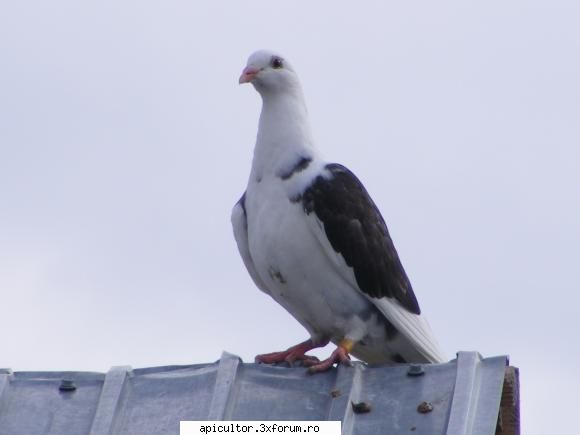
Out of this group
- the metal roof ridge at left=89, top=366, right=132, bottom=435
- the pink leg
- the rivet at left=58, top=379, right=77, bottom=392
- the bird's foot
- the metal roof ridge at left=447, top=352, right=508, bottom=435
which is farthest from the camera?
the pink leg

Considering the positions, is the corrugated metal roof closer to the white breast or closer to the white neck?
the white breast

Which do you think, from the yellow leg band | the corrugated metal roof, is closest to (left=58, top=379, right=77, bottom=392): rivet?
the corrugated metal roof

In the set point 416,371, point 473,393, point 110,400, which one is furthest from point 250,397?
point 473,393

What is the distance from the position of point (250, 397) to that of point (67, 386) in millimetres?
1081

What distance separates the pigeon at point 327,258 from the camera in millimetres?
9781

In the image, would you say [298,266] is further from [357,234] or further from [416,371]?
[416,371]

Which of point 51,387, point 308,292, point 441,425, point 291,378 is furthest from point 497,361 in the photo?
point 51,387

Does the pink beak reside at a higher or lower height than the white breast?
higher

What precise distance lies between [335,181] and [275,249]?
0.61 meters

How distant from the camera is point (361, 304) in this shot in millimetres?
9875

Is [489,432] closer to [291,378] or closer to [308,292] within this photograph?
[291,378]

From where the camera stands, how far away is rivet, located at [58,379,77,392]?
860cm

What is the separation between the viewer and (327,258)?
9820 mm

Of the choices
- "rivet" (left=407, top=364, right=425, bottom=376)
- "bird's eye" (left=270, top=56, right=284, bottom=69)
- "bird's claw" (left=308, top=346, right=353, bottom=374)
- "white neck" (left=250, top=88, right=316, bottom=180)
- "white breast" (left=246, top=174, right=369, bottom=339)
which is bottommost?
"rivet" (left=407, top=364, right=425, bottom=376)
